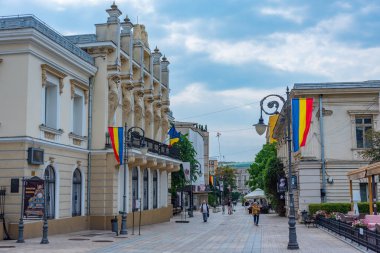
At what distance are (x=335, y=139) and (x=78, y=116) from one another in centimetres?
1746

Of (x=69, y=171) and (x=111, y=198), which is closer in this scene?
(x=69, y=171)

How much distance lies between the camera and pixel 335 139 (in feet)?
113

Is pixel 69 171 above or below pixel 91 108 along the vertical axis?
below

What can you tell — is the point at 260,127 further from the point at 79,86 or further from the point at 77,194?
the point at 77,194

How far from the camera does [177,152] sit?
133ft

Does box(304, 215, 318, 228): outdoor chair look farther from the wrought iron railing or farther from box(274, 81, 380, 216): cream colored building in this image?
box(274, 81, 380, 216): cream colored building

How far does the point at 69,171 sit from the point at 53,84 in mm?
4515

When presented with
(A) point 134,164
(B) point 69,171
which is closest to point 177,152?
(A) point 134,164

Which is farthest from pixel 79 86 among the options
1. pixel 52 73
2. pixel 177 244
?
pixel 177 244

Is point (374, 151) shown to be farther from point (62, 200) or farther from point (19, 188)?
point (19, 188)

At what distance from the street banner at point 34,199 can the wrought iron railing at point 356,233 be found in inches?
465

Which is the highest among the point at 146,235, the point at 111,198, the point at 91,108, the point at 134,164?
the point at 91,108

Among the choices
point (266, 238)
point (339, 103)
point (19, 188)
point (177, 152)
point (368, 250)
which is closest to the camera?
point (368, 250)

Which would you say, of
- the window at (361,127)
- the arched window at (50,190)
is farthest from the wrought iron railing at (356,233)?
the arched window at (50,190)
